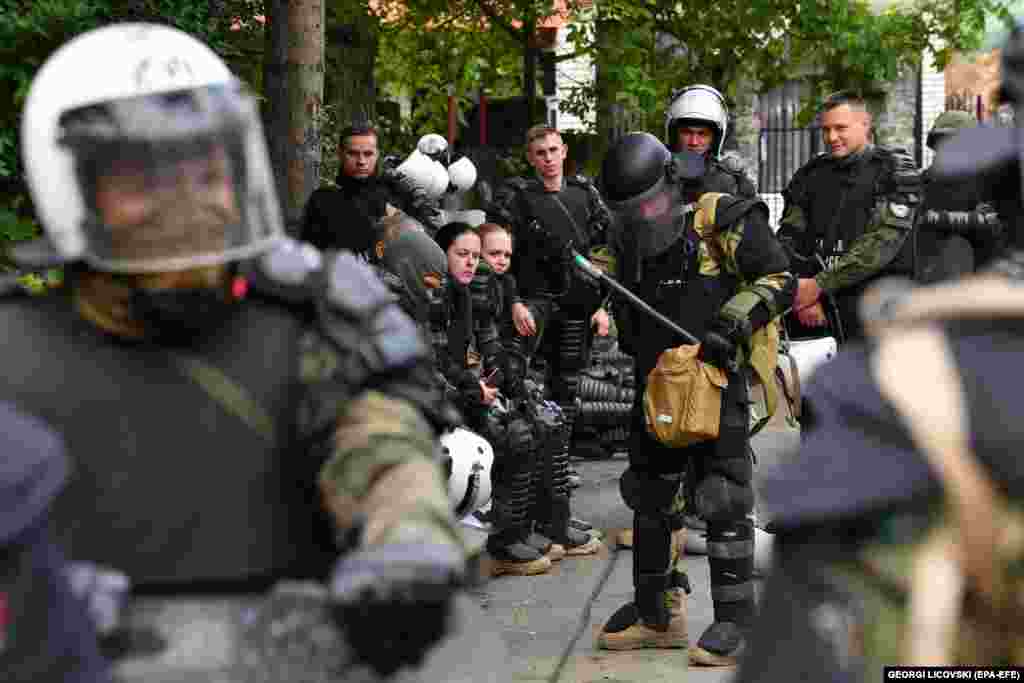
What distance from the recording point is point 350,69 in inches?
481

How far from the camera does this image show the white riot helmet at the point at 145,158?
3.23 metres

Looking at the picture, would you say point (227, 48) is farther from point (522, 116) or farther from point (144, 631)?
point (522, 116)

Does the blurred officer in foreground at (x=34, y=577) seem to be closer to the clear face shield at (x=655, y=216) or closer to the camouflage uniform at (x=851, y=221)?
the clear face shield at (x=655, y=216)

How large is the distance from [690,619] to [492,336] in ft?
5.83

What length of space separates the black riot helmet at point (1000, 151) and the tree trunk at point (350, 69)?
30.6 ft

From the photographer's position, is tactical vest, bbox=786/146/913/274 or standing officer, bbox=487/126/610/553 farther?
standing officer, bbox=487/126/610/553

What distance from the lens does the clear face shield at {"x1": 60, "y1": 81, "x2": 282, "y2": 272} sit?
323cm

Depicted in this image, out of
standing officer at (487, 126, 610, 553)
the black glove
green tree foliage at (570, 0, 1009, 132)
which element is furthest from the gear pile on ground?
the black glove

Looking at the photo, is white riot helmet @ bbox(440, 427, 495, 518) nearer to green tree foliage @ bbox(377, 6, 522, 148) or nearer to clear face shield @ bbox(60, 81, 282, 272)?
clear face shield @ bbox(60, 81, 282, 272)

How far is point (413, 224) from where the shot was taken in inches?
338

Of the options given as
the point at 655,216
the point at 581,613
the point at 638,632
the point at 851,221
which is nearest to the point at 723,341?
the point at 655,216

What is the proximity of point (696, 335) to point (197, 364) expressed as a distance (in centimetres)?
436

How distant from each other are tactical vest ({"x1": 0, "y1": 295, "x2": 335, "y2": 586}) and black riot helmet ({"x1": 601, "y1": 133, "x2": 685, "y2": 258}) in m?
4.12

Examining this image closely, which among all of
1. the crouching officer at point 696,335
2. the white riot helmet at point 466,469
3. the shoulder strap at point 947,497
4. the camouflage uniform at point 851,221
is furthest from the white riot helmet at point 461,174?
the shoulder strap at point 947,497
